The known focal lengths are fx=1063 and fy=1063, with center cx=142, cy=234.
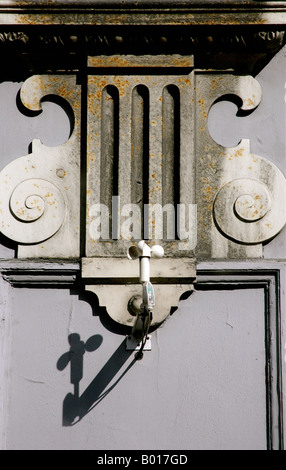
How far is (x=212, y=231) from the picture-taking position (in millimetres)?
5508

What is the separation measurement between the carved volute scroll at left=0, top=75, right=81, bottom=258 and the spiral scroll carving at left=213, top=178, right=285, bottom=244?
0.76 metres

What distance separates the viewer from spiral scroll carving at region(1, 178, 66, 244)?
5492 mm

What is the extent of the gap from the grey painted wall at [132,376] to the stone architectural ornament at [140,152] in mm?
185

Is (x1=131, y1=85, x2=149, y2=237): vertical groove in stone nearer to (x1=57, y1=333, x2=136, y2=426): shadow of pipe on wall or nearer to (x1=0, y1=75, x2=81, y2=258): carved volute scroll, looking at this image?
(x1=0, y1=75, x2=81, y2=258): carved volute scroll

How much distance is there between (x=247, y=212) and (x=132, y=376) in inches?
40.7

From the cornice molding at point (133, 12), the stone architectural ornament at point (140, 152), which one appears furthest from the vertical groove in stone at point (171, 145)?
the cornice molding at point (133, 12)

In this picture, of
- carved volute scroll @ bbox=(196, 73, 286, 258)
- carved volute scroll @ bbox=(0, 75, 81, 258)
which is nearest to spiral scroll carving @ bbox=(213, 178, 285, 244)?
carved volute scroll @ bbox=(196, 73, 286, 258)

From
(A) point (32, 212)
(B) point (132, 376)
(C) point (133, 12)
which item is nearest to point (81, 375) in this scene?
(B) point (132, 376)

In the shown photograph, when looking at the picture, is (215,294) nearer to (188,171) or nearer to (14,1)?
(188,171)

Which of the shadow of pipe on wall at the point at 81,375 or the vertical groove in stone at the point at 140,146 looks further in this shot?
the vertical groove in stone at the point at 140,146

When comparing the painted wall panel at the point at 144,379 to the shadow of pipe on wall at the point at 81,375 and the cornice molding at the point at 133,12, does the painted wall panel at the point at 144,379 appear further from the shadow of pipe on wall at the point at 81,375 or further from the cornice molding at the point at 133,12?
the cornice molding at the point at 133,12

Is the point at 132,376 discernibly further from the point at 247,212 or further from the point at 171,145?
the point at 171,145

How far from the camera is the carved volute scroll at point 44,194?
18.0 ft
